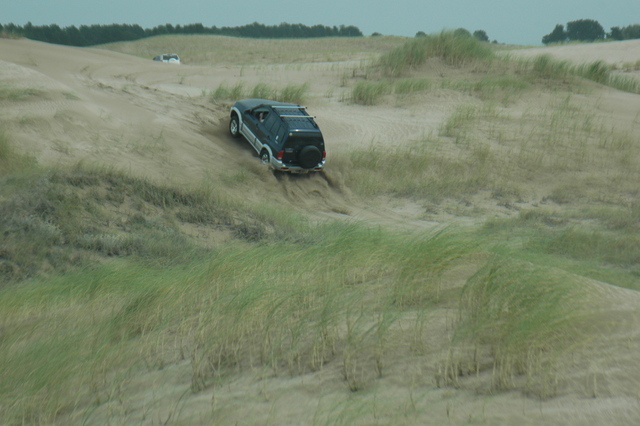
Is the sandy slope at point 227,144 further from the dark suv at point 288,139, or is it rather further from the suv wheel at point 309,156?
Answer: the suv wheel at point 309,156

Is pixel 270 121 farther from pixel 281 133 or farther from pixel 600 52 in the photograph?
pixel 600 52

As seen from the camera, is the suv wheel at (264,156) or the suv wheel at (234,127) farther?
the suv wheel at (234,127)

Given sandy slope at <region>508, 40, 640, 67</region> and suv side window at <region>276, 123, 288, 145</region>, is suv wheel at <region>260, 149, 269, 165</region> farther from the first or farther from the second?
sandy slope at <region>508, 40, 640, 67</region>

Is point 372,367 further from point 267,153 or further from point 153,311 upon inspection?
point 267,153

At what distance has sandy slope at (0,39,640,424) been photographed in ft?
10.3

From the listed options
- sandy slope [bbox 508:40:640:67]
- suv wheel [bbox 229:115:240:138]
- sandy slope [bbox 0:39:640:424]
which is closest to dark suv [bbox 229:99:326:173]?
sandy slope [bbox 0:39:640:424]

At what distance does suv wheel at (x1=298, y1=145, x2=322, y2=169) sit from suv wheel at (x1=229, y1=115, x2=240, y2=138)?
9.88 feet

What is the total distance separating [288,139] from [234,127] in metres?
3.19

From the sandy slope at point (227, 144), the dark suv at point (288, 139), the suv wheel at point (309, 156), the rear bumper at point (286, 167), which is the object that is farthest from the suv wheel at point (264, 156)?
the suv wheel at point (309, 156)

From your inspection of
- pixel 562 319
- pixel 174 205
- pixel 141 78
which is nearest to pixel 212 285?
pixel 562 319

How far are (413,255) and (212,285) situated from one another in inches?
72.1

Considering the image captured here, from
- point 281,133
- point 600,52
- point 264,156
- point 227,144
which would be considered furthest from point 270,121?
point 600,52

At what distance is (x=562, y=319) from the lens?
11.6 ft

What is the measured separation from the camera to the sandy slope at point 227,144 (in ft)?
10.3
